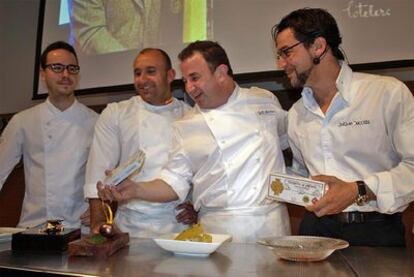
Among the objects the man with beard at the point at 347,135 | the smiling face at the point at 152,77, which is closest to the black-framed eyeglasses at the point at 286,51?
the man with beard at the point at 347,135

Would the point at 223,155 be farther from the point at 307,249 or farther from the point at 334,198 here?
the point at 307,249

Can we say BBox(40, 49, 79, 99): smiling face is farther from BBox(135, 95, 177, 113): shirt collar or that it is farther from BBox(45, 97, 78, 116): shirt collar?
BBox(135, 95, 177, 113): shirt collar

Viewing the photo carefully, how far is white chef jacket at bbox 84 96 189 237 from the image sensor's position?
2182mm

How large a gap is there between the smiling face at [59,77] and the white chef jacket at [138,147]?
37 cm

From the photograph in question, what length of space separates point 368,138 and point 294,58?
1.41 feet

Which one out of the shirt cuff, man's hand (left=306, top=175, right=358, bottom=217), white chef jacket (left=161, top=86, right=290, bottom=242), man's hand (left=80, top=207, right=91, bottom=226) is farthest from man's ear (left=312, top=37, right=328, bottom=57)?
→ man's hand (left=80, top=207, right=91, bottom=226)

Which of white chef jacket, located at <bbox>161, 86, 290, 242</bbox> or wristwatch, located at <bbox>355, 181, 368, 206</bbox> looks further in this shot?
white chef jacket, located at <bbox>161, 86, 290, 242</bbox>

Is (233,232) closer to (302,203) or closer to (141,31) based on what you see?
(302,203)

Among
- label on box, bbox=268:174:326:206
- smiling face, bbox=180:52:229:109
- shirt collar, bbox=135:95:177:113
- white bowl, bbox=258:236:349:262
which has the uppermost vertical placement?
smiling face, bbox=180:52:229:109

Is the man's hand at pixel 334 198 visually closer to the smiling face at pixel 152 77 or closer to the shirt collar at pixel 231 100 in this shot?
the shirt collar at pixel 231 100

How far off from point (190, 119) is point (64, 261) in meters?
0.89

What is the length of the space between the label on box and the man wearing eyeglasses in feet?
4.83

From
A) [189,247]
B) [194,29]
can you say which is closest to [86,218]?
[189,247]

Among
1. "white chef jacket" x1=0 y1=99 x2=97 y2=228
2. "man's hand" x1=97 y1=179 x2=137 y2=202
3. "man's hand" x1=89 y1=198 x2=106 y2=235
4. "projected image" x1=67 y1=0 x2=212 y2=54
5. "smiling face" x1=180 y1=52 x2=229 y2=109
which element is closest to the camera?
"man's hand" x1=97 y1=179 x2=137 y2=202
